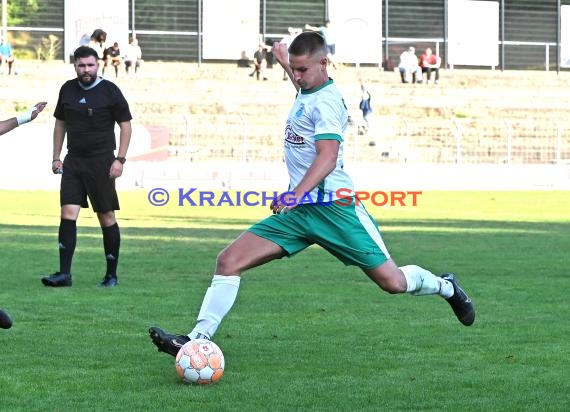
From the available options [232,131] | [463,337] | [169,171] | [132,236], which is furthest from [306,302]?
[232,131]

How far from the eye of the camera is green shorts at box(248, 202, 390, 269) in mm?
7938

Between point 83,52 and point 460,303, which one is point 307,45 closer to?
point 460,303

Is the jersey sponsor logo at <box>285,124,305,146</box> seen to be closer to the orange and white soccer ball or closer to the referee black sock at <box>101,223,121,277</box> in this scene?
the orange and white soccer ball

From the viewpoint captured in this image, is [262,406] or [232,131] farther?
[232,131]

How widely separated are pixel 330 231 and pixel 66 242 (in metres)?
5.08

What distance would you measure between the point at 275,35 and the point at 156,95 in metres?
11.6

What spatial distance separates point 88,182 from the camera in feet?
41.1

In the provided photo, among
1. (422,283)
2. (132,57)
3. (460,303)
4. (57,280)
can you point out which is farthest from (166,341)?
(132,57)

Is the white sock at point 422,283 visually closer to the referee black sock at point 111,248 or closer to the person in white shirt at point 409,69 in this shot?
the referee black sock at point 111,248

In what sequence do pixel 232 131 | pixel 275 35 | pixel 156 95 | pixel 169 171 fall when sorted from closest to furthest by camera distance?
pixel 169 171, pixel 232 131, pixel 156 95, pixel 275 35

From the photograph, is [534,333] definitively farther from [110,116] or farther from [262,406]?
[110,116]

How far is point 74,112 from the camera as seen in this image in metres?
12.5

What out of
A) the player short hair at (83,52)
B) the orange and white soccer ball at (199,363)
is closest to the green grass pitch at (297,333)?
the orange and white soccer ball at (199,363)

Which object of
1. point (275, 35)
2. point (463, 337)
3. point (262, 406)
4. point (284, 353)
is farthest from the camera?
point (275, 35)
